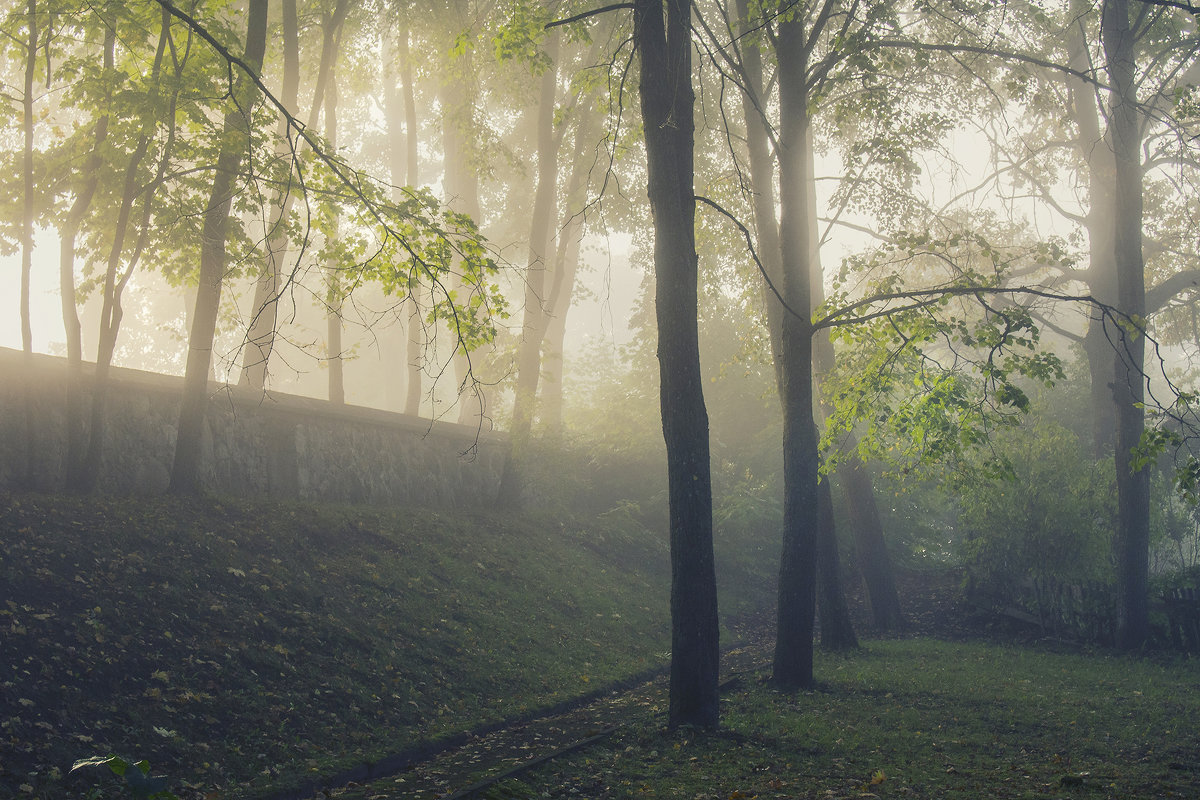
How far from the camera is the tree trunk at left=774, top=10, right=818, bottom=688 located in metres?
11.1

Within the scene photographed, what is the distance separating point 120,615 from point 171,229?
6.17 m

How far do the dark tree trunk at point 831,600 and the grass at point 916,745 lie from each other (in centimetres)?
160

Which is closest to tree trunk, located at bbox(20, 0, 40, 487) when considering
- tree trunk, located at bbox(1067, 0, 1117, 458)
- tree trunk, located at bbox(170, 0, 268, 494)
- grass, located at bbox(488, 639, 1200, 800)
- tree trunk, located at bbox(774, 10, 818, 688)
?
tree trunk, located at bbox(170, 0, 268, 494)

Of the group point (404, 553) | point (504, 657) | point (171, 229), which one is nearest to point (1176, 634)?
point (504, 657)

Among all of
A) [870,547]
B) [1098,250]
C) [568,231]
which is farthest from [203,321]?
[1098,250]

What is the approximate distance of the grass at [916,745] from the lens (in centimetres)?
641

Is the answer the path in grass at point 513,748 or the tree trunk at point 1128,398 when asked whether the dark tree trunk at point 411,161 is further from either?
the tree trunk at point 1128,398

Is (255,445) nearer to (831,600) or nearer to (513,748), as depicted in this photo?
(513,748)

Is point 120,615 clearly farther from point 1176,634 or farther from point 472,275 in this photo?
point 1176,634

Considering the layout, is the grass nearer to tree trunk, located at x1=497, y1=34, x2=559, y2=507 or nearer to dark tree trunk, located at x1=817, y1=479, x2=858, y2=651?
dark tree trunk, located at x1=817, y1=479, x2=858, y2=651

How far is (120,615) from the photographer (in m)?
8.29

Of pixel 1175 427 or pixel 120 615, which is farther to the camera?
pixel 1175 427

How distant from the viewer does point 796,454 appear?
11.5m

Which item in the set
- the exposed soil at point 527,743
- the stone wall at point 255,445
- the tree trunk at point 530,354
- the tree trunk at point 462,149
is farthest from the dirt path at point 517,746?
the tree trunk at point 462,149
